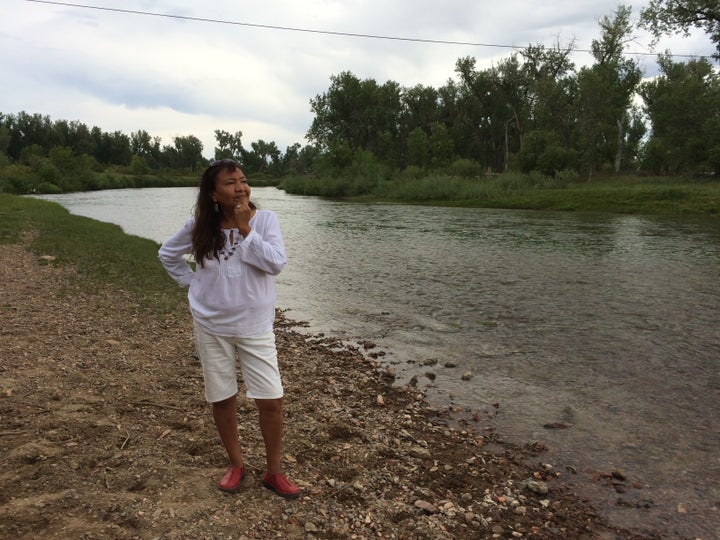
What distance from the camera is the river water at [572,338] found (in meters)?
5.19

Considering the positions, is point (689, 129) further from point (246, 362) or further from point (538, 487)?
Answer: point (246, 362)

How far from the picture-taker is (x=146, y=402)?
18.1 ft

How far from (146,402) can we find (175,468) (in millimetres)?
1564

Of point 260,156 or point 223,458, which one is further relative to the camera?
point 260,156

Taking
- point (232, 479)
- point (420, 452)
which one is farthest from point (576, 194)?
point (232, 479)

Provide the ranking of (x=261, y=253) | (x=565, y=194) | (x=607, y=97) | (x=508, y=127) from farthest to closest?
(x=508, y=127), (x=607, y=97), (x=565, y=194), (x=261, y=253)

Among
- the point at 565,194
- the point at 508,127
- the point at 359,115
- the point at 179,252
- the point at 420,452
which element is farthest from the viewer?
the point at 359,115

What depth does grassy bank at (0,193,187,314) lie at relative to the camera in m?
11.1

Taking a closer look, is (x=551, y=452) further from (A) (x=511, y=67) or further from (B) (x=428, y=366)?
(A) (x=511, y=67)

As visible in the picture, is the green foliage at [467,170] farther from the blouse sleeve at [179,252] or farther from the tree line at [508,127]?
the blouse sleeve at [179,252]

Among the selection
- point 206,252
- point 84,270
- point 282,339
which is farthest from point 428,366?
point 84,270

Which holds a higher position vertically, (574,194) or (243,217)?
(243,217)

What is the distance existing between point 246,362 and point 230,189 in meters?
1.17

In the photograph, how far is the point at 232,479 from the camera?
3.93m
